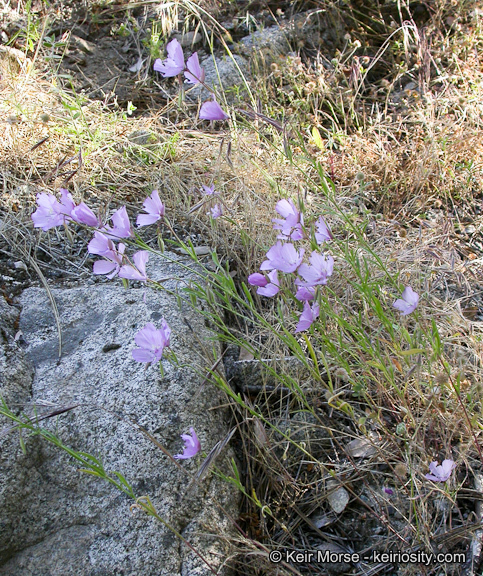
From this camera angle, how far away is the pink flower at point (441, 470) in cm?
126

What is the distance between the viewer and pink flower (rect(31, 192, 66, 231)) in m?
1.37

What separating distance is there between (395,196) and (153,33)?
1.86m

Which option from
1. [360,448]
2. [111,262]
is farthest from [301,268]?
[360,448]

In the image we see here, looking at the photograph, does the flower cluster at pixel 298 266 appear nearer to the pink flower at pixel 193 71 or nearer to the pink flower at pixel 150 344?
the pink flower at pixel 150 344

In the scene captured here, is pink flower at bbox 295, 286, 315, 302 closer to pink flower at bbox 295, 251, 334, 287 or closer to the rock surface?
pink flower at bbox 295, 251, 334, 287

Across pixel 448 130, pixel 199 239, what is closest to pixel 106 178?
pixel 199 239

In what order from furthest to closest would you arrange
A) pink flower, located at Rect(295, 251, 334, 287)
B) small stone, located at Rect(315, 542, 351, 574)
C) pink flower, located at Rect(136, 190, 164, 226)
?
pink flower, located at Rect(136, 190, 164, 226) < small stone, located at Rect(315, 542, 351, 574) < pink flower, located at Rect(295, 251, 334, 287)

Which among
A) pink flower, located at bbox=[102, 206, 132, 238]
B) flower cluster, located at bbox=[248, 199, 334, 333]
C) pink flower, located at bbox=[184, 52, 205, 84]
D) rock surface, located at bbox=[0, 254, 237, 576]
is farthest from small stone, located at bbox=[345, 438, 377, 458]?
pink flower, located at bbox=[184, 52, 205, 84]

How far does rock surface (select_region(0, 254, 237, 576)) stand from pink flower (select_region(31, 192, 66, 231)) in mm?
437

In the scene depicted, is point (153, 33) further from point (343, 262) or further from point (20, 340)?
point (20, 340)

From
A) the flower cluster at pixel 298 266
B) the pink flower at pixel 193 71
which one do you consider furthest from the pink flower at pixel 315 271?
the pink flower at pixel 193 71


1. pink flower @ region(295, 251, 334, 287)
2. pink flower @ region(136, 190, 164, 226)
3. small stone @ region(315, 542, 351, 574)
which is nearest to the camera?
pink flower @ region(295, 251, 334, 287)

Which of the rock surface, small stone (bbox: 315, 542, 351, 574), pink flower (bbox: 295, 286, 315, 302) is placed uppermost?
pink flower (bbox: 295, 286, 315, 302)

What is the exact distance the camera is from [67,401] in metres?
1.48
